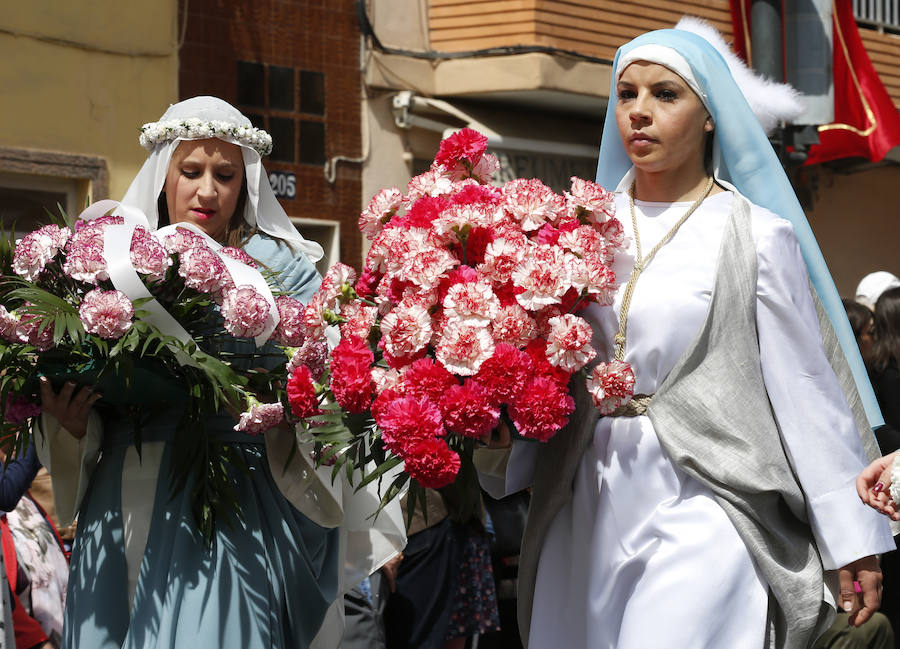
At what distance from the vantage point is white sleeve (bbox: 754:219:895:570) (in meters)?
3.71

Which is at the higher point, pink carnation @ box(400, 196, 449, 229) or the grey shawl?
pink carnation @ box(400, 196, 449, 229)

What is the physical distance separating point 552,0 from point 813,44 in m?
4.21

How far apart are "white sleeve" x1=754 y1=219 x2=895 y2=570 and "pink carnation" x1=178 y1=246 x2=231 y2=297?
4.75ft

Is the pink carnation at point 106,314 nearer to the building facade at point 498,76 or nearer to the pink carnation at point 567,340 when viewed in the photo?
the pink carnation at point 567,340

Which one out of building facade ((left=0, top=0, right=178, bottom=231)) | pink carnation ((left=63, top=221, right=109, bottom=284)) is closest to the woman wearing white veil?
pink carnation ((left=63, top=221, right=109, bottom=284))

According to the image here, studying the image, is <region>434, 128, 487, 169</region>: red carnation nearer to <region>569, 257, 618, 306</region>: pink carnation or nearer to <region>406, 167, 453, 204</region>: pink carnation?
<region>406, 167, 453, 204</region>: pink carnation

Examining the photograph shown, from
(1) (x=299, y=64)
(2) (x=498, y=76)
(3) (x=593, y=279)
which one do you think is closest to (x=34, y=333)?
(3) (x=593, y=279)

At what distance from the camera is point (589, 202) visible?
3699 mm

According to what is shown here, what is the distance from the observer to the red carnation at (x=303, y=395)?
3.67m

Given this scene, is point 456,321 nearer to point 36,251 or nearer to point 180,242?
point 180,242

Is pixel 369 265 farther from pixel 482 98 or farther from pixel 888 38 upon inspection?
pixel 888 38

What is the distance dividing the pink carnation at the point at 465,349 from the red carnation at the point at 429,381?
0.07 ft

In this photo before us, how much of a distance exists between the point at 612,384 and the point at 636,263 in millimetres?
442

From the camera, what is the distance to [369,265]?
147 inches
